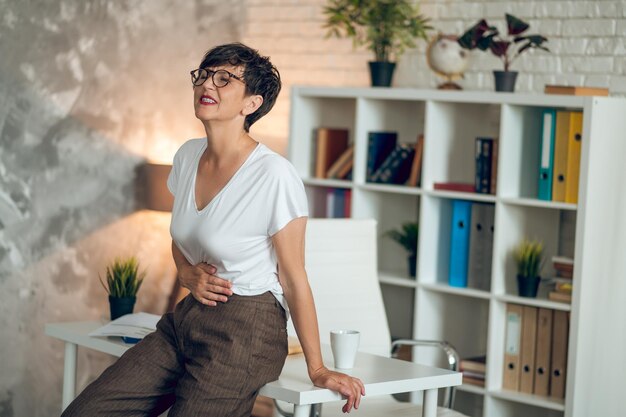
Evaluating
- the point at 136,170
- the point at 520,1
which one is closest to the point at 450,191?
the point at 520,1

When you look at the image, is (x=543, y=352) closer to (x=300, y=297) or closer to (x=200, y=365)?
(x=300, y=297)

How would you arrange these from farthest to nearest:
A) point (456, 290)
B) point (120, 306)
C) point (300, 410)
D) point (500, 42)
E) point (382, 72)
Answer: point (382, 72) → point (456, 290) → point (500, 42) → point (120, 306) → point (300, 410)

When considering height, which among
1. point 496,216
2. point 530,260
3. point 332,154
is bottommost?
point 530,260

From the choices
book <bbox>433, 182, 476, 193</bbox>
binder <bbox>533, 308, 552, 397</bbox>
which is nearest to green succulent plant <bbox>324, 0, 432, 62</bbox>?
book <bbox>433, 182, 476, 193</bbox>

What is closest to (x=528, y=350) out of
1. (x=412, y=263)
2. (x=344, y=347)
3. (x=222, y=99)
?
(x=412, y=263)

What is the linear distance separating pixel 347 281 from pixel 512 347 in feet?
2.40

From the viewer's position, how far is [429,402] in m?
2.72

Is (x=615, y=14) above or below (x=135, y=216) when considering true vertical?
above

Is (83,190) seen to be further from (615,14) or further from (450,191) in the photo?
(615,14)

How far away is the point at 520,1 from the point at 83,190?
2.08 meters

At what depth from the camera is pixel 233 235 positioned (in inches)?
98.4

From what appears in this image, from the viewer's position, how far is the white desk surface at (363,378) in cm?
245

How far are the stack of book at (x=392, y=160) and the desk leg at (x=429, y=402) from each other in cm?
167

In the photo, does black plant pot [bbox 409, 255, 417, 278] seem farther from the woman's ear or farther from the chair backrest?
the woman's ear
